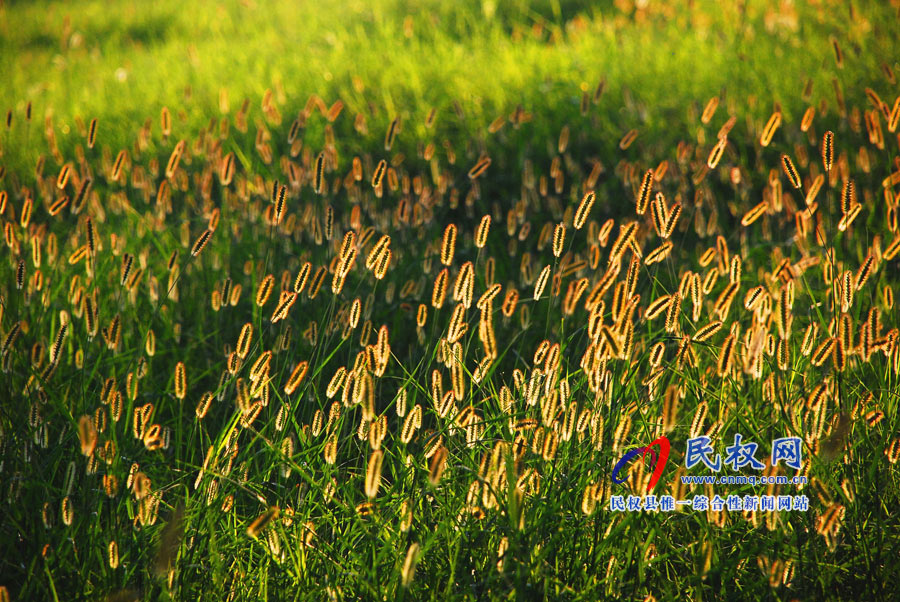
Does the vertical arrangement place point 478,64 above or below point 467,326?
above

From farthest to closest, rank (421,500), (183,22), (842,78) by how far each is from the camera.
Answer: (183,22) < (842,78) < (421,500)

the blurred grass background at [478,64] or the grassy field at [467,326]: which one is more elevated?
the blurred grass background at [478,64]

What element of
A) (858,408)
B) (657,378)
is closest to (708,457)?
(657,378)

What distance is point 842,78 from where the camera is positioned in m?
3.72

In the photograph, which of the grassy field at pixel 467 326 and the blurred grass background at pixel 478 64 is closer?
the grassy field at pixel 467 326

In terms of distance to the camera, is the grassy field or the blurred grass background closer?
the grassy field

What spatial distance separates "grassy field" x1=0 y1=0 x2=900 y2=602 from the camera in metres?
1.49

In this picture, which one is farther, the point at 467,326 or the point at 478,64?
the point at 478,64

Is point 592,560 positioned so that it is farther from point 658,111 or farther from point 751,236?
point 658,111

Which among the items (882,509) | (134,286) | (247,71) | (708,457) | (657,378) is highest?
(247,71)

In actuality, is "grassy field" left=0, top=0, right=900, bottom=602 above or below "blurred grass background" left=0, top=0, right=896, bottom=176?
below

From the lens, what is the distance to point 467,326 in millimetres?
1747

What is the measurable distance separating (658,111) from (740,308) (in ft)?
5.81

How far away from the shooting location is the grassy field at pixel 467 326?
149 centimetres
